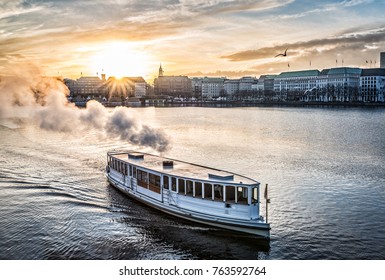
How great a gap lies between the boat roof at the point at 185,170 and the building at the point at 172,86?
6505cm

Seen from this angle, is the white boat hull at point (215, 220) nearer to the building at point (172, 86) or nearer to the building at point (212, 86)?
the building at point (172, 86)

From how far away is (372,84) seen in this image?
188 ft

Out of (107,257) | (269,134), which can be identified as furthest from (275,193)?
(269,134)

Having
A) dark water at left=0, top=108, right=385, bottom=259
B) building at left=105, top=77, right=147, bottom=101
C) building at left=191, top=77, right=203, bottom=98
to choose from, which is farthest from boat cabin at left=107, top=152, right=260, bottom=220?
building at left=191, top=77, right=203, bottom=98

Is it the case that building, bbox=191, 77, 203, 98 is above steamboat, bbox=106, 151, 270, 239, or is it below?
above

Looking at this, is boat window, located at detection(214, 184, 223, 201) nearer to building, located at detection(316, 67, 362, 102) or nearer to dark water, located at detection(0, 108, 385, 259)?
dark water, located at detection(0, 108, 385, 259)

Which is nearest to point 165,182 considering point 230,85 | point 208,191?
point 208,191

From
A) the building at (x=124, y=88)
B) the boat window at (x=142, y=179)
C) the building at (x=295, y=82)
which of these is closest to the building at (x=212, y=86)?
the building at (x=124, y=88)

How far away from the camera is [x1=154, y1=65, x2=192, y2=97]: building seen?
2950 inches

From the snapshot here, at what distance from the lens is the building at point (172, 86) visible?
74.9 m

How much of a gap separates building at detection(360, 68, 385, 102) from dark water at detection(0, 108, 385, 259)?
130 feet

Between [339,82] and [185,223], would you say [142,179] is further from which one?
[339,82]

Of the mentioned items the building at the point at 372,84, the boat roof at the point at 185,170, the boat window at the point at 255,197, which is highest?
the building at the point at 372,84
